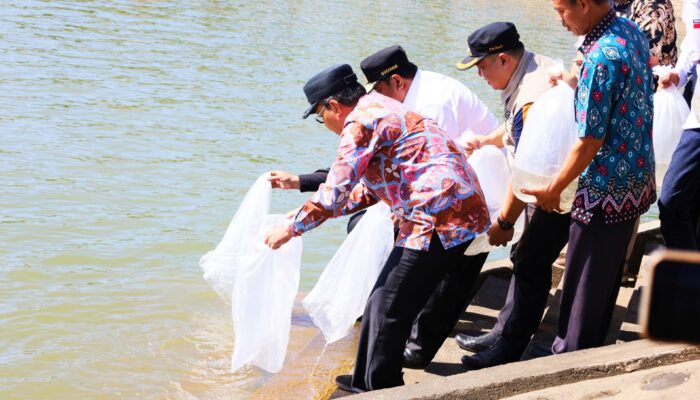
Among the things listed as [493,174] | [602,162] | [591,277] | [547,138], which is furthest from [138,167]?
[602,162]

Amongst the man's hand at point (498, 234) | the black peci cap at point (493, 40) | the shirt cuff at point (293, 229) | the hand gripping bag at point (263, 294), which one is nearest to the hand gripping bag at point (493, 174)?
the man's hand at point (498, 234)

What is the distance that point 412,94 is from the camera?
5004 mm

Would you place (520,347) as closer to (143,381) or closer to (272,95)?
(143,381)

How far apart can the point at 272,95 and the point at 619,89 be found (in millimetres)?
11064

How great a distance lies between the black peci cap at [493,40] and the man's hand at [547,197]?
0.89 meters

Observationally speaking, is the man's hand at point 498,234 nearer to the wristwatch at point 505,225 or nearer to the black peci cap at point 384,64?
the wristwatch at point 505,225

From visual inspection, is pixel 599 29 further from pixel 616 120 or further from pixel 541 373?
pixel 541 373

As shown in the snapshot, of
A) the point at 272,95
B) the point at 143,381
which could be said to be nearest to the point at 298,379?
the point at 143,381

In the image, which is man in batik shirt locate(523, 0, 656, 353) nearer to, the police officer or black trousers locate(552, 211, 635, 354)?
black trousers locate(552, 211, 635, 354)

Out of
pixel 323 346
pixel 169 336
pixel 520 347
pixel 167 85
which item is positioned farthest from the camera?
pixel 167 85

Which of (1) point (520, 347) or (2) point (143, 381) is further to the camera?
(2) point (143, 381)

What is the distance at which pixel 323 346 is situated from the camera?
18.5 ft

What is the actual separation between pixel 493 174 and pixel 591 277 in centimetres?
99

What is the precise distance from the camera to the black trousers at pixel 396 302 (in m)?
4.03
